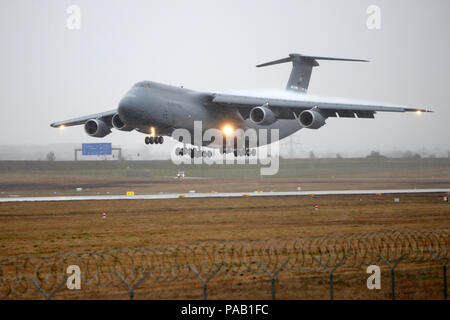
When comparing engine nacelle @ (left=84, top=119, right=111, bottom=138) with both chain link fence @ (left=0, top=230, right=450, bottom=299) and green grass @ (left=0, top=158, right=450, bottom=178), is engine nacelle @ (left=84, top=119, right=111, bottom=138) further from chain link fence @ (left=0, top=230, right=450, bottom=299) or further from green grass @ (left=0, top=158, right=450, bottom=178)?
green grass @ (left=0, top=158, right=450, bottom=178)

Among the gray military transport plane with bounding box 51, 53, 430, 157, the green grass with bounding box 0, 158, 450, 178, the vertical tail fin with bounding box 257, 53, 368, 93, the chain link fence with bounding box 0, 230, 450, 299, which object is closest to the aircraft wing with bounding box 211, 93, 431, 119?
the gray military transport plane with bounding box 51, 53, 430, 157

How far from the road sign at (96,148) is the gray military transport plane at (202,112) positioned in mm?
11379

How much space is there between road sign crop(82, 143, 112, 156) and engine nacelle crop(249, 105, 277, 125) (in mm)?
22723

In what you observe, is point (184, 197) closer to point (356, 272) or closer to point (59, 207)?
point (59, 207)

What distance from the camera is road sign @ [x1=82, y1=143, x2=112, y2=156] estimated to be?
55.7 metres

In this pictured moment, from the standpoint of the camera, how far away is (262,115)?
120 feet

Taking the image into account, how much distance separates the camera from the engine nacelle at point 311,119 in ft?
118

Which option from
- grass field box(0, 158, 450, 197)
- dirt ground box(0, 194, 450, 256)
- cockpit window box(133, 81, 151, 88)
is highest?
cockpit window box(133, 81, 151, 88)

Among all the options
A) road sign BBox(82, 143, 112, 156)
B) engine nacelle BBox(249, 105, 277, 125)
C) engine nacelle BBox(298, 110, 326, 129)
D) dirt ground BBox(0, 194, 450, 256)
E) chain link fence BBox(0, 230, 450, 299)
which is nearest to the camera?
chain link fence BBox(0, 230, 450, 299)

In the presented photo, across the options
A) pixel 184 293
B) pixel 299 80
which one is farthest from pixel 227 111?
pixel 184 293

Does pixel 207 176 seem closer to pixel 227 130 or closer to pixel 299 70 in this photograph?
pixel 299 70

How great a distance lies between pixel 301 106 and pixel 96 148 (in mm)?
25083

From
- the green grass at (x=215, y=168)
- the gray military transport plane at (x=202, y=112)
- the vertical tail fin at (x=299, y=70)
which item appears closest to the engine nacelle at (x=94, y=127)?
the gray military transport plane at (x=202, y=112)

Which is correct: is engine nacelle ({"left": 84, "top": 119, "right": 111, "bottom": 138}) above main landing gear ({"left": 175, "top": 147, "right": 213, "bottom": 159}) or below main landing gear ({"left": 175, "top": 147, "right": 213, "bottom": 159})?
above
